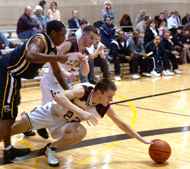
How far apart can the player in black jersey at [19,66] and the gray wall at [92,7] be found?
1141 cm

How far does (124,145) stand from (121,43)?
738 centimetres

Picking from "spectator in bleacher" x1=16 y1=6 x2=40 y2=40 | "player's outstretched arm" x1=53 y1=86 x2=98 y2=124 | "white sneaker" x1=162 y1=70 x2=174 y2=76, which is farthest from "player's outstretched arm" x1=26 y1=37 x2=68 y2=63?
"white sneaker" x1=162 y1=70 x2=174 y2=76

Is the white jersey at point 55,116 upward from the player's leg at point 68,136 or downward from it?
upward

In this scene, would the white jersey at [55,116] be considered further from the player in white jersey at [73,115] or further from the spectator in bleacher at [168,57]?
the spectator in bleacher at [168,57]


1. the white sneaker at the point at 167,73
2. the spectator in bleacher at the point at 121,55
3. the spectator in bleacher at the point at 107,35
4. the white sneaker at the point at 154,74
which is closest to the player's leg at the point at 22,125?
the spectator in bleacher at the point at 121,55

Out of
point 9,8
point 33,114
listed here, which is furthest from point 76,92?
point 9,8

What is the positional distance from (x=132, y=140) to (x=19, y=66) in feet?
6.17

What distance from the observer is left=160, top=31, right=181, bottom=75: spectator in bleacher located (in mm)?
14111

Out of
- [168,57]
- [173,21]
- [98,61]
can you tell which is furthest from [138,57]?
[173,21]

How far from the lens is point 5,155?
17.9 feet

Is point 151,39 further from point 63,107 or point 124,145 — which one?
point 63,107

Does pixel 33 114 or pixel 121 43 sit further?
pixel 121 43

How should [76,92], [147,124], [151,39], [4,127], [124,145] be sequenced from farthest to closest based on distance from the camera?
[151,39] → [147,124] → [124,145] → [4,127] → [76,92]

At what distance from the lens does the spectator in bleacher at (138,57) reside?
523 inches
